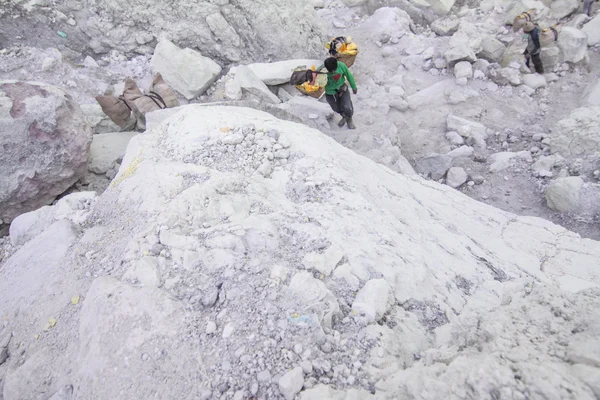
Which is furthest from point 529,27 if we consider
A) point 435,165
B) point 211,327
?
point 211,327

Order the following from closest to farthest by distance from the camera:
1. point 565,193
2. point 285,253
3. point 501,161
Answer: point 285,253
point 565,193
point 501,161

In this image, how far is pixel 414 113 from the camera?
6.15 m

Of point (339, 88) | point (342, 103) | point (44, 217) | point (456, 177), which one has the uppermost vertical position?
point (44, 217)

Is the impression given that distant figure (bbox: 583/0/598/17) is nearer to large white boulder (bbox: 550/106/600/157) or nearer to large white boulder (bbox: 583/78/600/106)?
large white boulder (bbox: 583/78/600/106)

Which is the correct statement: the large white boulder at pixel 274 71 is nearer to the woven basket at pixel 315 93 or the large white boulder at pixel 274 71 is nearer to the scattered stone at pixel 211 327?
the woven basket at pixel 315 93

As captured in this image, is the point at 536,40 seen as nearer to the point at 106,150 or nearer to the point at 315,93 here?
the point at 315,93

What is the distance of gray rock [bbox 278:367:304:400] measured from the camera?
4.42ft

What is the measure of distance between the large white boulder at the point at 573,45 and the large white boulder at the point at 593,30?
1.18ft

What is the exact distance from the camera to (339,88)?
5.33m

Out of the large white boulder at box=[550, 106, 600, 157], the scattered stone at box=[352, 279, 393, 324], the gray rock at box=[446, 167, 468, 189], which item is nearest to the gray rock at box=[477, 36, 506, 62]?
the large white boulder at box=[550, 106, 600, 157]

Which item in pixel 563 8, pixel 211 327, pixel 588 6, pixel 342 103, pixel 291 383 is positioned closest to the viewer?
pixel 291 383

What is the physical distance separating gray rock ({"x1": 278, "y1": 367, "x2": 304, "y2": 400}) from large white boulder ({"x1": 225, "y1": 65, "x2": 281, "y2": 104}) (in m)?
5.04

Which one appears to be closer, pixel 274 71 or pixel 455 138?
pixel 455 138

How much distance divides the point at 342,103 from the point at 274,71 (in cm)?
156
